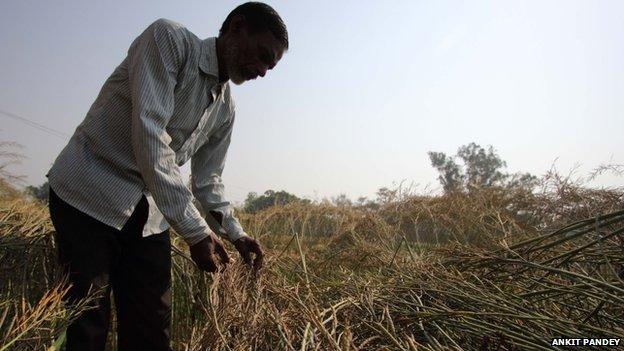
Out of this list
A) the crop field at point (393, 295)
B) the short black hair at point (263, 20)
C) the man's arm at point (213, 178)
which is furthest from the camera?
the man's arm at point (213, 178)

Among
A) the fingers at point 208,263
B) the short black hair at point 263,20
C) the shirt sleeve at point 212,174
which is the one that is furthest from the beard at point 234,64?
the fingers at point 208,263

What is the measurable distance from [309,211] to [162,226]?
3.90 meters

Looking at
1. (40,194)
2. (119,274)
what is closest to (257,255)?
(119,274)

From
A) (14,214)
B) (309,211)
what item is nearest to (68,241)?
(14,214)

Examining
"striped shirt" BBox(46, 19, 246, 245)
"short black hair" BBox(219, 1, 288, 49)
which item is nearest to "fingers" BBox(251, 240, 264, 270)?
"striped shirt" BBox(46, 19, 246, 245)

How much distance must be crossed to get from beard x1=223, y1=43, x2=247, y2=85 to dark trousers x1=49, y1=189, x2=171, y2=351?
0.66 meters

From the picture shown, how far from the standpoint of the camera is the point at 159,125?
146 centimetres

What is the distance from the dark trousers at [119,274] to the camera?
1.50 meters

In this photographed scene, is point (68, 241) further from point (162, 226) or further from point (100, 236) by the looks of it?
point (162, 226)

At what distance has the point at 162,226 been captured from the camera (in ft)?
6.10

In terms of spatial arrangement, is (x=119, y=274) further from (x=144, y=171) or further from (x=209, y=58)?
(x=209, y=58)

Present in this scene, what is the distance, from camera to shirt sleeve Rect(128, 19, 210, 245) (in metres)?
1.40

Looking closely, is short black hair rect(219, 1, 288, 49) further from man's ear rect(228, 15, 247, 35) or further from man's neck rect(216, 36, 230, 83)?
man's neck rect(216, 36, 230, 83)

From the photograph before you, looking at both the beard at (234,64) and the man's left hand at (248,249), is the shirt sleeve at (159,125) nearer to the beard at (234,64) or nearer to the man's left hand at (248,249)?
the beard at (234,64)
